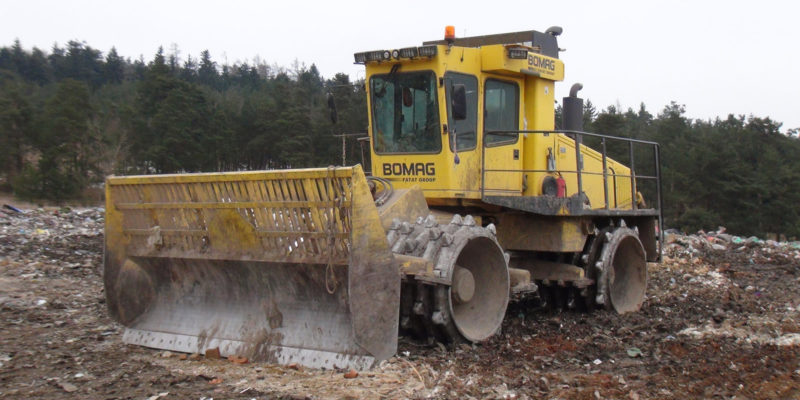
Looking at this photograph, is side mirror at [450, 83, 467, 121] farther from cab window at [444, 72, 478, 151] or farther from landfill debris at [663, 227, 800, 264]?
landfill debris at [663, 227, 800, 264]

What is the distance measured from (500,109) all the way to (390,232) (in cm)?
250

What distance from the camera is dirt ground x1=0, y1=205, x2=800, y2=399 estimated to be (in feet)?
16.1

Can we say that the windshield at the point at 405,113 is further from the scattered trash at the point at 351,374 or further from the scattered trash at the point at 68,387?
the scattered trash at the point at 68,387

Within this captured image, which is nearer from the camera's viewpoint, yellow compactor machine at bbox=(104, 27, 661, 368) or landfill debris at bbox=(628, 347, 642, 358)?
yellow compactor machine at bbox=(104, 27, 661, 368)

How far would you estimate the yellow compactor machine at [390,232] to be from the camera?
17.4 feet

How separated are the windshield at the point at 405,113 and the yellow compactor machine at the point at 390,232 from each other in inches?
0.6

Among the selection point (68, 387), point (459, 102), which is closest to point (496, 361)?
point (459, 102)

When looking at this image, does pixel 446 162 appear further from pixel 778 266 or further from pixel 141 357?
pixel 778 266

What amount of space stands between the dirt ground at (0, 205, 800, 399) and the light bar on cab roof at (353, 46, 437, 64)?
2.72 m

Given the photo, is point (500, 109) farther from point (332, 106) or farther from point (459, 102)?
point (332, 106)

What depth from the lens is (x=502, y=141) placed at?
25.5 feet

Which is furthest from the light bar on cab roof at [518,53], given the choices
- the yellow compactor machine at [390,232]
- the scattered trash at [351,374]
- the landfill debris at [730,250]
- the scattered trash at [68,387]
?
the landfill debris at [730,250]

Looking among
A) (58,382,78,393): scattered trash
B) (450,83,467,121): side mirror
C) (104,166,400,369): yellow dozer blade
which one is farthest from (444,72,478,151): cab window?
Result: (58,382,78,393): scattered trash

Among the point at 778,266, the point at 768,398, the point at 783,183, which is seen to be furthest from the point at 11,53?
the point at 768,398
